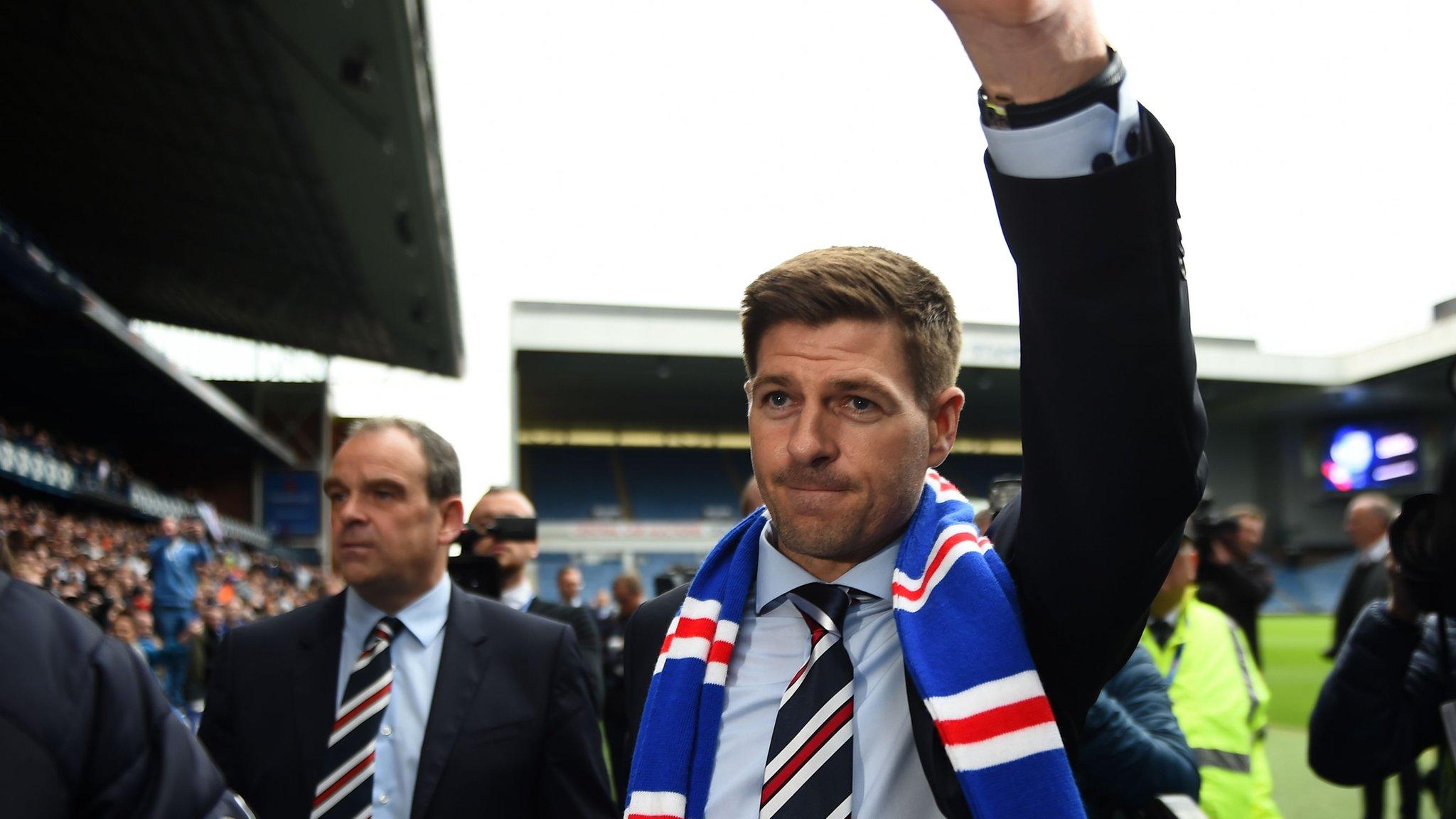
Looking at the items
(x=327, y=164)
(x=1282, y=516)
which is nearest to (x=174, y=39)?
(x=327, y=164)

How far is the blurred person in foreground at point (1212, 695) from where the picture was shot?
2672 millimetres

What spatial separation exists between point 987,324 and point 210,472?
23.1 m

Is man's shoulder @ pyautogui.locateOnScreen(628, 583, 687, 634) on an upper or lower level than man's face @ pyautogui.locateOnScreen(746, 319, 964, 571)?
lower

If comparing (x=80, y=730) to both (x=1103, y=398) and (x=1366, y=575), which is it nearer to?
(x=1103, y=398)

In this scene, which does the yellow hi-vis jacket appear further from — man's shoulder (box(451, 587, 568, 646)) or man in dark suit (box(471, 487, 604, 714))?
man in dark suit (box(471, 487, 604, 714))

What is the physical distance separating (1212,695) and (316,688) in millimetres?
2027

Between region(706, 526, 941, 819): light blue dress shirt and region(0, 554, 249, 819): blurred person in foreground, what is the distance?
56 centimetres

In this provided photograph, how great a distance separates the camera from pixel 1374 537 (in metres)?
5.70

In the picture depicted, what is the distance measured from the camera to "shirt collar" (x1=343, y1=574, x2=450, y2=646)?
259 centimetres

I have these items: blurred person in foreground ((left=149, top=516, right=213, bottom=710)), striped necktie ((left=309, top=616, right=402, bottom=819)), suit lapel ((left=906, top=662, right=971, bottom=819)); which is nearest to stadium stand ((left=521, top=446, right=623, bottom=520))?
blurred person in foreground ((left=149, top=516, right=213, bottom=710))

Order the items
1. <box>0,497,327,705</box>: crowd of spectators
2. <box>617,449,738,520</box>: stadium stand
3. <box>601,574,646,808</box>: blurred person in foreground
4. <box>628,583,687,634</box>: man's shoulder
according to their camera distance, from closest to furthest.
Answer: <box>628,583,687,634</box>: man's shoulder → <box>601,574,646,808</box>: blurred person in foreground → <box>0,497,327,705</box>: crowd of spectators → <box>617,449,738,520</box>: stadium stand

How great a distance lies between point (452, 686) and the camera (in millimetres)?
2500

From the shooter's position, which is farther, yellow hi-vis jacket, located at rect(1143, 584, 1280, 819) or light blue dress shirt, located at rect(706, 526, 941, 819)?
yellow hi-vis jacket, located at rect(1143, 584, 1280, 819)

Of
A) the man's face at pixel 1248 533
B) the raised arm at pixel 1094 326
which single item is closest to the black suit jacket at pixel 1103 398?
the raised arm at pixel 1094 326
